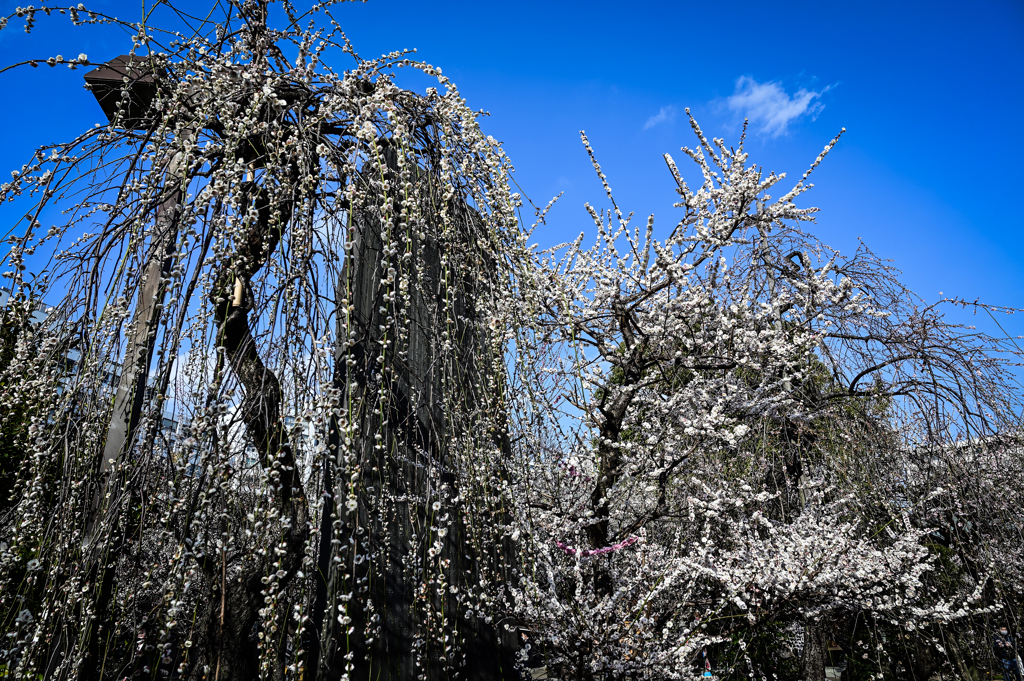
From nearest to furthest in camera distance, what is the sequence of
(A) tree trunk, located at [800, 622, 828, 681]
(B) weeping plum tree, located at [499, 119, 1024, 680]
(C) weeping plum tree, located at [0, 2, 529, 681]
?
(C) weeping plum tree, located at [0, 2, 529, 681] → (B) weeping plum tree, located at [499, 119, 1024, 680] → (A) tree trunk, located at [800, 622, 828, 681]

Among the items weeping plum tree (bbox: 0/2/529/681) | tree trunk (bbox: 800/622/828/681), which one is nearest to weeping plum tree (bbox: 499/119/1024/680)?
tree trunk (bbox: 800/622/828/681)

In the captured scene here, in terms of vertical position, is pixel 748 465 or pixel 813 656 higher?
pixel 748 465

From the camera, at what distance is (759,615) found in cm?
311

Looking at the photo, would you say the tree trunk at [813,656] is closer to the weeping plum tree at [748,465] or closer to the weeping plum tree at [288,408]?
the weeping plum tree at [748,465]

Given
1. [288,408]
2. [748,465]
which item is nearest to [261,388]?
[288,408]

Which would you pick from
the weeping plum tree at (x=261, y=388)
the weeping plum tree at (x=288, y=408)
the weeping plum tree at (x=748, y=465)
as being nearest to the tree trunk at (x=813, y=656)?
the weeping plum tree at (x=748, y=465)

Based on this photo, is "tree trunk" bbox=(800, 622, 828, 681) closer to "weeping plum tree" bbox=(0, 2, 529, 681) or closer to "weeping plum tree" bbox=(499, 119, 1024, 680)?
"weeping plum tree" bbox=(499, 119, 1024, 680)

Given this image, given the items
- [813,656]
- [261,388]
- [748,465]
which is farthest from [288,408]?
[813,656]

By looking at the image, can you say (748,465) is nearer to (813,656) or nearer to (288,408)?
(813,656)

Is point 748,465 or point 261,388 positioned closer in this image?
point 261,388

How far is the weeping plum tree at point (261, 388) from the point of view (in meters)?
1.13

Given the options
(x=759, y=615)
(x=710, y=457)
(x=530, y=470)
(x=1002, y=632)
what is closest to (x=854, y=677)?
(x=1002, y=632)

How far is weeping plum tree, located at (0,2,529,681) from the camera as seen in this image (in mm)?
1132

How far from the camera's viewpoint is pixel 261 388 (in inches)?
46.8
